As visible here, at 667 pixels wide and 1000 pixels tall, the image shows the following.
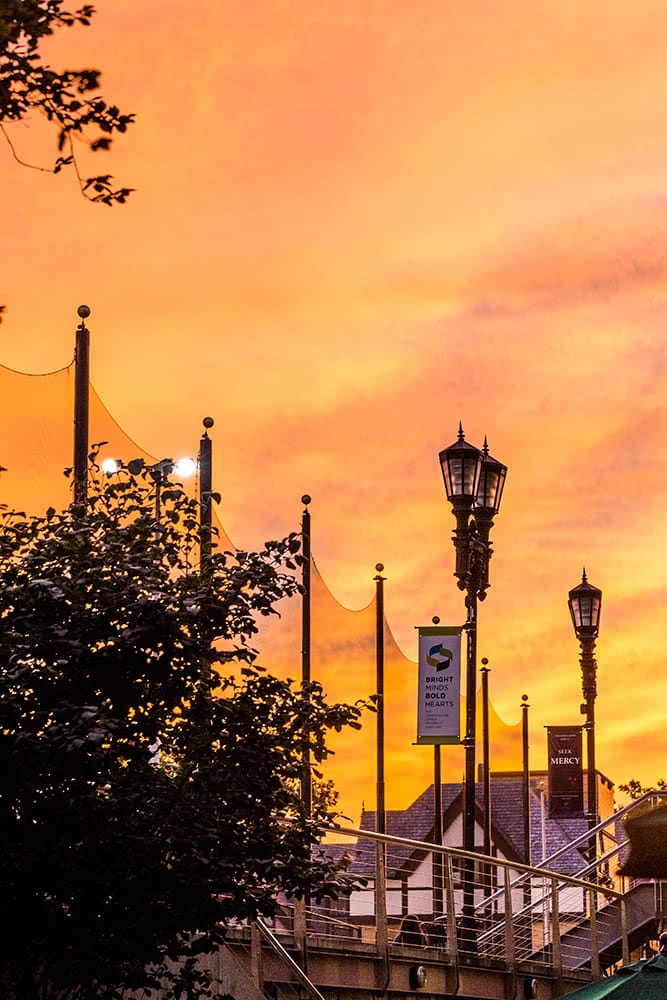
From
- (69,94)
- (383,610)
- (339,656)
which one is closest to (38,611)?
(69,94)

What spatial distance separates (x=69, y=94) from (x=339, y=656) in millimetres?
40673

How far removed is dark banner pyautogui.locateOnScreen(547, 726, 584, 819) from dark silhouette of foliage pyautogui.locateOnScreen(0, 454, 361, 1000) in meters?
25.4

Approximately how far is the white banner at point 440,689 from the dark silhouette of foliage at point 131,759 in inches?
560

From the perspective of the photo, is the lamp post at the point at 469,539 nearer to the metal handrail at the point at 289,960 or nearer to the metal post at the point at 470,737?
the metal post at the point at 470,737

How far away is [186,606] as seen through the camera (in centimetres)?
1173

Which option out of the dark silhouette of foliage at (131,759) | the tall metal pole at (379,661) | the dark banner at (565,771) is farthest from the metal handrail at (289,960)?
the tall metal pole at (379,661)

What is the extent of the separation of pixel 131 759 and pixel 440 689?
15334mm

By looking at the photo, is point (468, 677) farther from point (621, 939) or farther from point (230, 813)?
point (230, 813)

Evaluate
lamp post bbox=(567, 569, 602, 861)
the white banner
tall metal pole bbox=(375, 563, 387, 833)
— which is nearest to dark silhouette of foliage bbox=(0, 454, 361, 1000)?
the white banner

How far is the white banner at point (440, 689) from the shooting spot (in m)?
26.8

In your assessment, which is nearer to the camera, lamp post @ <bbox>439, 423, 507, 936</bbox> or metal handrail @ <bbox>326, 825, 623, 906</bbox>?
metal handrail @ <bbox>326, 825, 623, 906</bbox>

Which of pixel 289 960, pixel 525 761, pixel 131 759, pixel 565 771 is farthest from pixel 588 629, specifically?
pixel 525 761

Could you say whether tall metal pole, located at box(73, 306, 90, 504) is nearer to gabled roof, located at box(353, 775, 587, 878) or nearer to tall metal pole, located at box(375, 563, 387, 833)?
tall metal pole, located at box(375, 563, 387, 833)

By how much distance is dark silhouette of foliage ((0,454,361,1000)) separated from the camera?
11.5 meters
